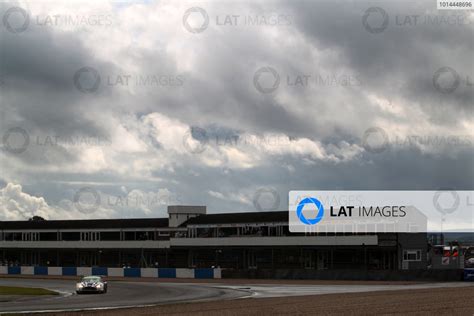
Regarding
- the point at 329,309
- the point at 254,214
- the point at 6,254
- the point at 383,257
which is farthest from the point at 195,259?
the point at 329,309

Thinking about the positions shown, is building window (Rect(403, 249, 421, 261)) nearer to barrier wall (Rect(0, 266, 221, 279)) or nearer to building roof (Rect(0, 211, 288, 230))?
building roof (Rect(0, 211, 288, 230))

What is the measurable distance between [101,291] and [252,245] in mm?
39696

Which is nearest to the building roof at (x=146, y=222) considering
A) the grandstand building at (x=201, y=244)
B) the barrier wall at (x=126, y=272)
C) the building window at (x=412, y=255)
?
the grandstand building at (x=201, y=244)

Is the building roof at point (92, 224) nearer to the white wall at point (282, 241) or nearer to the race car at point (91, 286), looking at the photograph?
the white wall at point (282, 241)

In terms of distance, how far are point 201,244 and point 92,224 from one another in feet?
86.0

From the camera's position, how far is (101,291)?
5331 cm

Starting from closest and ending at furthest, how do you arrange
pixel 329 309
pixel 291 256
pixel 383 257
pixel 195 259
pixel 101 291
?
pixel 329 309 < pixel 101 291 < pixel 383 257 < pixel 291 256 < pixel 195 259

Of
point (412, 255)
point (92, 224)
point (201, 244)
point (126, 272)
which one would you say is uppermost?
point (92, 224)

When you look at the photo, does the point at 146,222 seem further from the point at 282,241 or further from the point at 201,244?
the point at 282,241

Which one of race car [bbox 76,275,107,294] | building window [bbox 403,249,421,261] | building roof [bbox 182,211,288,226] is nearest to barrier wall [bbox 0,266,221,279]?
building roof [bbox 182,211,288,226]

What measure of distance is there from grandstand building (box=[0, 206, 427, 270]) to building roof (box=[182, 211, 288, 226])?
0.47 ft

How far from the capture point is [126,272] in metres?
88.9

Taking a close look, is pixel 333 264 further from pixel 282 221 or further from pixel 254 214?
pixel 254 214

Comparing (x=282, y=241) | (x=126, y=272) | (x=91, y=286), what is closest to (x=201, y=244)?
(x=126, y=272)
